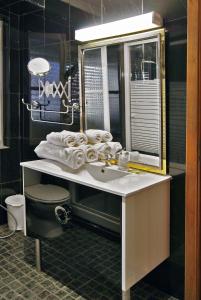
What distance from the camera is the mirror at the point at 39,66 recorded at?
2701 mm

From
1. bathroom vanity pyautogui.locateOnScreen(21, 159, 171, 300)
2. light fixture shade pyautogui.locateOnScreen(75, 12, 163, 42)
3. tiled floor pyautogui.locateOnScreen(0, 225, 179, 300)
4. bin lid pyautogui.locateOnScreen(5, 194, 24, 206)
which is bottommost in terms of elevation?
tiled floor pyautogui.locateOnScreen(0, 225, 179, 300)

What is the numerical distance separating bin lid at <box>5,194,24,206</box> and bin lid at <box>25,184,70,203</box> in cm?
78

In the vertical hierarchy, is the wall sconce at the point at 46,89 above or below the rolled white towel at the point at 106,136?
above

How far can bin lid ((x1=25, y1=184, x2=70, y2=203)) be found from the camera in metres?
2.03

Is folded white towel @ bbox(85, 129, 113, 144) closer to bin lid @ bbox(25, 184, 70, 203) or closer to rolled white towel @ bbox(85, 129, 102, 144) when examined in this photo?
rolled white towel @ bbox(85, 129, 102, 144)

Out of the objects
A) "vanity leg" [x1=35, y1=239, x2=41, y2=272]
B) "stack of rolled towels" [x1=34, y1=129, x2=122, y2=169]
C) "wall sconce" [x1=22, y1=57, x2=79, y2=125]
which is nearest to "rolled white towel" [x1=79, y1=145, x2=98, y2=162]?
"stack of rolled towels" [x1=34, y1=129, x2=122, y2=169]

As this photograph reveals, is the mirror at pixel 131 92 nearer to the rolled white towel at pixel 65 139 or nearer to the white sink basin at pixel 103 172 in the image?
the white sink basin at pixel 103 172

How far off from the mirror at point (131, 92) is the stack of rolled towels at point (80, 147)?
74mm

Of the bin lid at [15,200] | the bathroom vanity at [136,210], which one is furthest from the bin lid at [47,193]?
the bin lid at [15,200]

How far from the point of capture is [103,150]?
2.17 meters

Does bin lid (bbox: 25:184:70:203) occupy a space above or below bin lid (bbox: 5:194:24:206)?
above

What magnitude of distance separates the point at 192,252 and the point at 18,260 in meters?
1.34

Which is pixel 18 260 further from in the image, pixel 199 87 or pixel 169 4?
pixel 169 4

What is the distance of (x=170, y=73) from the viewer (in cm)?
184
